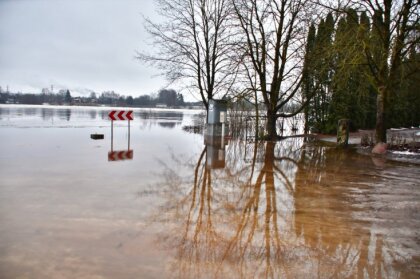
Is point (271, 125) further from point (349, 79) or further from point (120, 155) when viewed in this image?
point (120, 155)

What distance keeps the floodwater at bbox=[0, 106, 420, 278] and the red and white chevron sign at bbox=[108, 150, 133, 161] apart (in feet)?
3.41

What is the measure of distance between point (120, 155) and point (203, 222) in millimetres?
7055

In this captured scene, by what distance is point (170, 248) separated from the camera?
4.11 meters

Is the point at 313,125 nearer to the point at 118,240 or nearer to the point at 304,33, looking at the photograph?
the point at 304,33

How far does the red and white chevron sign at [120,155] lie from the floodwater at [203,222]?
3.41ft

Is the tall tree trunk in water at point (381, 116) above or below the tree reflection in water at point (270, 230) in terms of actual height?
above

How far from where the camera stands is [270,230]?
486 centimetres

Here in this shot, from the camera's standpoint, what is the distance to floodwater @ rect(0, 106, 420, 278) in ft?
12.2

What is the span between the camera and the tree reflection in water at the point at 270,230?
377 centimetres

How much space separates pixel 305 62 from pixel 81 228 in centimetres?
1629

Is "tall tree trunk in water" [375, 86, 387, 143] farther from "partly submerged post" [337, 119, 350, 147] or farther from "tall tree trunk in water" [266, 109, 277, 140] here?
"tall tree trunk in water" [266, 109, 277, 140]

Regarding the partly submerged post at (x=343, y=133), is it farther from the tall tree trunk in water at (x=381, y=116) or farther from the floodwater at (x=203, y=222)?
the floodwater at (x=203, y=222)

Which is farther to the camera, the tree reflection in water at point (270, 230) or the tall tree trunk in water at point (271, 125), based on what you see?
the tall tree trunk in water at point (271, 125)

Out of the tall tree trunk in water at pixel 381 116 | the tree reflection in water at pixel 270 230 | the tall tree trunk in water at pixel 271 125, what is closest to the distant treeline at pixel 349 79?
the tall tree trunk in water at pixel 381 116
